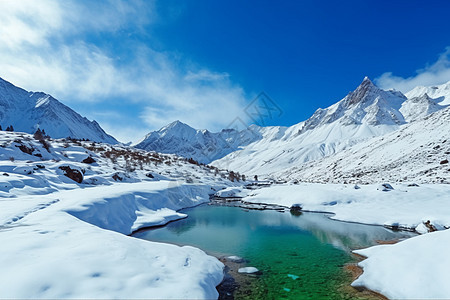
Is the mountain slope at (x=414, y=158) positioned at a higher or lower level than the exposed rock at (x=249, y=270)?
higher

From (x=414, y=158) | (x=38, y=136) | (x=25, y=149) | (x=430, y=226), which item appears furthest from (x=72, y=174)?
(x=414, y=158)

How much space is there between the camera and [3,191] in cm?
2286

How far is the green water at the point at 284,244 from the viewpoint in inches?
538

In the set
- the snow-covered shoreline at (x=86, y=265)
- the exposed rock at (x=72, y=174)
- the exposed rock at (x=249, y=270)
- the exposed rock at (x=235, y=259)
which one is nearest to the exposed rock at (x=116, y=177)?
the exposed rock at (x=72, y=174)

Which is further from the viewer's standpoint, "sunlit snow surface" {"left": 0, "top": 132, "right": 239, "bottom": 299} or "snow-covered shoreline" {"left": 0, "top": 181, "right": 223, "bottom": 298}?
"sunlit snow surface" {"left": 0, "top": 132, "right": 239, "bottom": 299}

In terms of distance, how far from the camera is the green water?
13.7 meters

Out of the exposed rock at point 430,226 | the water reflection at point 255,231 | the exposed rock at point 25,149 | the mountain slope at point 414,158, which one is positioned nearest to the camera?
the water reflection at point 255,231

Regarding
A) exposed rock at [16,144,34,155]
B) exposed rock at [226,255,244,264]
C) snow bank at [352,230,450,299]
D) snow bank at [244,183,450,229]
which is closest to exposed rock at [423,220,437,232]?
snow bank at [244,183,450,229]

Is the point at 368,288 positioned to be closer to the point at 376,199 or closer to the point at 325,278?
the point at 325,278

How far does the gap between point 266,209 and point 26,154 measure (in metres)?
58.7

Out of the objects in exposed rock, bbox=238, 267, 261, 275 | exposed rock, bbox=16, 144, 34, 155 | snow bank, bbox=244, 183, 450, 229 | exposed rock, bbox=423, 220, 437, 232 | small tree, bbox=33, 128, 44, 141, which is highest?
small tree, bbox=33, 128, 44, 141

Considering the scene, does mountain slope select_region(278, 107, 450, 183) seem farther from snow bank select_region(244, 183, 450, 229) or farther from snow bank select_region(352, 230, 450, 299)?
snow bank select_region(352, 230, 450, 299)

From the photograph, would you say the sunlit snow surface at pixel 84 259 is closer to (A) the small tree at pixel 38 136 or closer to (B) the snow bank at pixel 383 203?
(B) the snow bank at pixel 383 203

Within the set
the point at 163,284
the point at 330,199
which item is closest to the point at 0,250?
the point at 163,284
